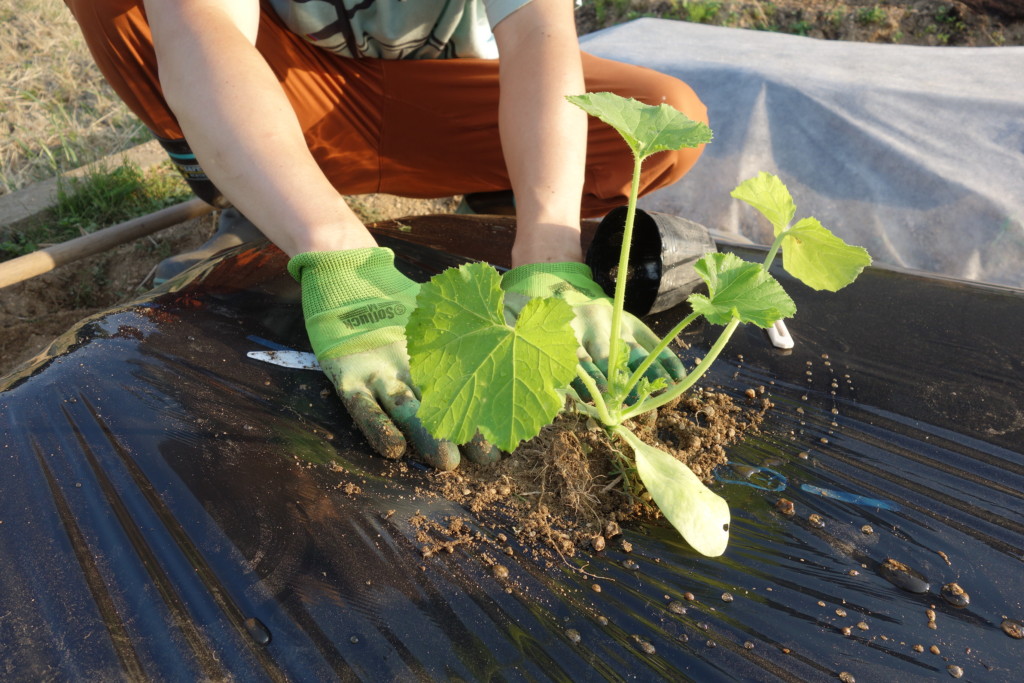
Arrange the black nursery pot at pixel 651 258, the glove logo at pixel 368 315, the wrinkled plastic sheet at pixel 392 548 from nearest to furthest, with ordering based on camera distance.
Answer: the wrinkled plastic sheet at pixel 392 548, the glove logo at pixel 368 315, the black nursery pot at pixel 651 258

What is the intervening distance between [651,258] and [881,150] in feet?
4.34

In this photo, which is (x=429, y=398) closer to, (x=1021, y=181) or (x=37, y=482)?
(x=37, y=482)

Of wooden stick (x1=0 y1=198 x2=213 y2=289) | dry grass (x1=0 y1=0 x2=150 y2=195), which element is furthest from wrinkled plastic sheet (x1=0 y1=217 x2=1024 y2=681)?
dry grass (x1=0 y1=0 x2=150 y2=195)

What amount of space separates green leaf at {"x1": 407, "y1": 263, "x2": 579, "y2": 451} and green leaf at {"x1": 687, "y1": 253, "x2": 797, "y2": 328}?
217 millimetres

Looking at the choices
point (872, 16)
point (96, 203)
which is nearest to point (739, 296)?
point (96, 203)

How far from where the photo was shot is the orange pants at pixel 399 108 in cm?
171

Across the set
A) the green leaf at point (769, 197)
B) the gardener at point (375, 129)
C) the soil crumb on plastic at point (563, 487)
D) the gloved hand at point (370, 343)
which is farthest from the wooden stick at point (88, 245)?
the green leaf at point (769, 197)

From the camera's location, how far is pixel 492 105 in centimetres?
188

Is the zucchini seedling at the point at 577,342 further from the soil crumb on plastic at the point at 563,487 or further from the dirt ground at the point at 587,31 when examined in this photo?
the dirt ground at the point at 587,31

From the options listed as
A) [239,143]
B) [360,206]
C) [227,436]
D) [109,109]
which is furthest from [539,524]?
[109,109]

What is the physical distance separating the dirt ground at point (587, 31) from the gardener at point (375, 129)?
54 cm

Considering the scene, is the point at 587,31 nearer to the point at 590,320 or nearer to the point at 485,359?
the point at 590,320

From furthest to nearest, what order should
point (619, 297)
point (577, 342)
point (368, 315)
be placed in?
point (368, 315) → point (619, 297) → point (577, 342)

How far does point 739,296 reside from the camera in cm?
91
